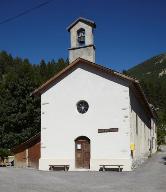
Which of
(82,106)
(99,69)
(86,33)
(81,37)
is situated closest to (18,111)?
(81,37)

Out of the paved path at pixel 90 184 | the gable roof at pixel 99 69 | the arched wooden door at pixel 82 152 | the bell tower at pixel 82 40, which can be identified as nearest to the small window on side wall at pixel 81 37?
the bell tower at pixel 82 40

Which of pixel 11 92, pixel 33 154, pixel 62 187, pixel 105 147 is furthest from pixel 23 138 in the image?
pixel 62 187

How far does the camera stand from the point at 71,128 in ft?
78.8

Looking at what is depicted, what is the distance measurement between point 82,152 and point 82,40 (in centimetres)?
769

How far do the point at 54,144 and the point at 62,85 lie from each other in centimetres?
392

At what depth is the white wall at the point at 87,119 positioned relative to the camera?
2259cm

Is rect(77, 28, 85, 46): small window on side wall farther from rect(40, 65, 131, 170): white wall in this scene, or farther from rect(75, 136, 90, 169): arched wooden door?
rect(75, 136, 90, 169): arched wooden door

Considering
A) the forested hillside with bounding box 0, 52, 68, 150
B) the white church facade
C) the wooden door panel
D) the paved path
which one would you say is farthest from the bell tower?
the forested hillside with bounding box 0, 52, 68, 150

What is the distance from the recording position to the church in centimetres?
2261

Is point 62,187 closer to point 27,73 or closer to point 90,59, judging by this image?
point 90,59

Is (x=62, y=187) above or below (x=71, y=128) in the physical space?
below

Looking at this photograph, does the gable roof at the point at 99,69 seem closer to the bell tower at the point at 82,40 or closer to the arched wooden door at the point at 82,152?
the bell tower at the point at 82,40

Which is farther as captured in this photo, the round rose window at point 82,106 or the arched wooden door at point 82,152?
the round rose window at point 82,106

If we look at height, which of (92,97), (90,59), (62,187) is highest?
(90,59)
